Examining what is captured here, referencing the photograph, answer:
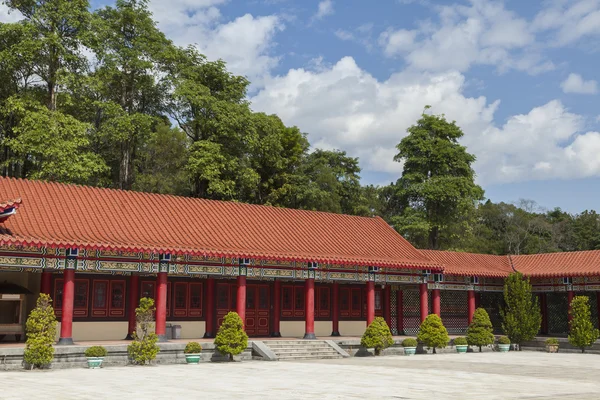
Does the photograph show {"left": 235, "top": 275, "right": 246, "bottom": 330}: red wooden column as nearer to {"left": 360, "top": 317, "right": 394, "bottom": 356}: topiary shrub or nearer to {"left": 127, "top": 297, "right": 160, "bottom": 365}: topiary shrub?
{"left": 127, "top": 297, "right": 160, "bottom": 365}: topiary shrub

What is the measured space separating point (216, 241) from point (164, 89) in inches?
717

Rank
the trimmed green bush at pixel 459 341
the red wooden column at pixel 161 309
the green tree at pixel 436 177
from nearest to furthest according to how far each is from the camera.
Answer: the red wooden column at pixel 161 309
the trimmed green bush at pixel 459 341
the green tree at pixel 436 177

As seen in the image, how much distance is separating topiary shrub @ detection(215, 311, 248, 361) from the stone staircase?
1642 millimetres

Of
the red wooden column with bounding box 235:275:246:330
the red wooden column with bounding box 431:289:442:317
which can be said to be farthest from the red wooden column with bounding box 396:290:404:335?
the red wooden column with bounding box 235:275:246:330

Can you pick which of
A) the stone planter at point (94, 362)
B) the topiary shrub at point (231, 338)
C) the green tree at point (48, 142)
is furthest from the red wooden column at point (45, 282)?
the green tree at point (48, 142)

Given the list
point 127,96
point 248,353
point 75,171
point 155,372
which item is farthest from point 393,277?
point 127,96

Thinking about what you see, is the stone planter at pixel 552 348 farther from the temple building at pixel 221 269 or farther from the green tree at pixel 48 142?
the green tree at pixel 48 142

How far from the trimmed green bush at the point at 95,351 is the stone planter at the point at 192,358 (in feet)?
8.23

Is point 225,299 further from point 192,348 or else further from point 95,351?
point 95,351

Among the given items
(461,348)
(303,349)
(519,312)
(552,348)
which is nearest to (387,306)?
(461,348)

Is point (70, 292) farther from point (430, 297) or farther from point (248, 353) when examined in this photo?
point (430, 297)

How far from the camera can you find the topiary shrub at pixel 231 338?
19469 millimetres

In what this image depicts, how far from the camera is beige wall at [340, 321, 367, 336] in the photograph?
87.4 ft

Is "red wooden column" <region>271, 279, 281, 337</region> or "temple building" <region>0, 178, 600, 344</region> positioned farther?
"red wooden column" <region>271, 279, 281, 337</region>
